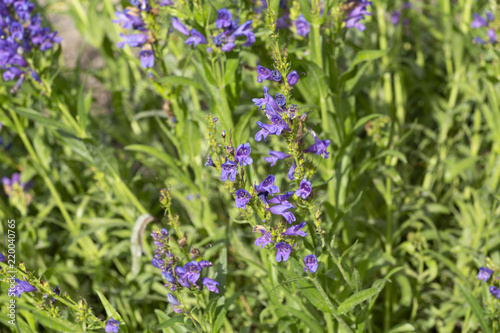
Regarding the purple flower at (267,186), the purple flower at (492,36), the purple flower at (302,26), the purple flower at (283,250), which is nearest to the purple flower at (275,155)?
the purple flower at (267,186)

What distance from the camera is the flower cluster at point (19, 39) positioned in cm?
353

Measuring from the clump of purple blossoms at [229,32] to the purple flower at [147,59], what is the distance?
52 cm

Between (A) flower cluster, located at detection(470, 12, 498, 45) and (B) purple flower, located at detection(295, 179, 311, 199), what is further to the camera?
(A) flower cluster, located at detection(470, 12, 498, 45)

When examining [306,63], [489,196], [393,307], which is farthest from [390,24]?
[393,307]

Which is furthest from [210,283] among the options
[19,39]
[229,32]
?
[19,39]

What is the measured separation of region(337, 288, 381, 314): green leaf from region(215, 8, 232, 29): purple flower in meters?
1.83

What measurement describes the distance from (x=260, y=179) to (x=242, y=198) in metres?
1.69

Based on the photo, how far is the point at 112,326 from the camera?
2.63 m

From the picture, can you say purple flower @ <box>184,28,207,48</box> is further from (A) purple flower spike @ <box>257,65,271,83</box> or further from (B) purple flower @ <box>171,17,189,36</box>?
(A) purple flower spike @ <box>257,65,271,83</box>

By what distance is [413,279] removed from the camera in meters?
4.25

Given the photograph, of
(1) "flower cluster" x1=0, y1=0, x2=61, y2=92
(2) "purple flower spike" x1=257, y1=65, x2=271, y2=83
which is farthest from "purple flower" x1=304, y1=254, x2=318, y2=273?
(1) "flower cluster" x1=0, y1=0, x2=61, y2=92

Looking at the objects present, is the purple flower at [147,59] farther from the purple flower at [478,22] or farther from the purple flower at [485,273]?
the purple flower at [478,22]

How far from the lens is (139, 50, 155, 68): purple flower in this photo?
10.9ft

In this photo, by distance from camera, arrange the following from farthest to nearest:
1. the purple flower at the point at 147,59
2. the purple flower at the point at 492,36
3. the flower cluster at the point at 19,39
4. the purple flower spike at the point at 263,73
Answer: the purple flower at the point at 492,36, the flower cluster at the point at 19,39, the purple flower at the point at 147,59, the purple flower spike at the point at 263,73
